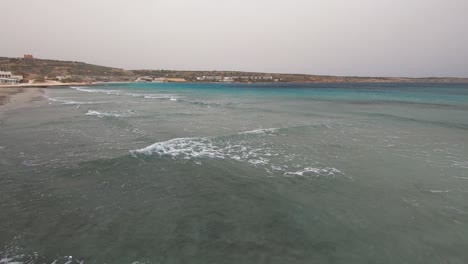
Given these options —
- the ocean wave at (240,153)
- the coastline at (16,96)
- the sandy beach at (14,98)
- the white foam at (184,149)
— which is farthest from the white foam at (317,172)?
the sandy beach at (14,98)

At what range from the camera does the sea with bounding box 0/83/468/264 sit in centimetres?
785

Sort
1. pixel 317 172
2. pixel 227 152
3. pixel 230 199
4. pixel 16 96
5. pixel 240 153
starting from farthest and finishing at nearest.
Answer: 1. pixel 16 96
2. pixel 227 152
3. pixel 240 153
4. pixel 317 172
5. pixel 230 199

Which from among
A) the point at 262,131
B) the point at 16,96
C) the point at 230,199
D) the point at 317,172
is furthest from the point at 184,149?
the point at 16,96

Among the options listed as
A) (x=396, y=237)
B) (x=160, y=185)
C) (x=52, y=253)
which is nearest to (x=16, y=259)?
(x=52, y=253)

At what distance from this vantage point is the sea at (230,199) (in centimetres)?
785

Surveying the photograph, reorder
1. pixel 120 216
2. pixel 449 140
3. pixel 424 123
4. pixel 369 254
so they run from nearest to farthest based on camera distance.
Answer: pixel 369 254, pixel 120 216, pixel 449 140, pixel 424 123

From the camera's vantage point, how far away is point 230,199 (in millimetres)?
11016

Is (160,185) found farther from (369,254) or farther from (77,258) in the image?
(369,254)

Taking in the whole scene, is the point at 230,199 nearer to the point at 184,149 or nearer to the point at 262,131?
the point at 184,149

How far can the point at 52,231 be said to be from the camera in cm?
851

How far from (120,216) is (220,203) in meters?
3.66

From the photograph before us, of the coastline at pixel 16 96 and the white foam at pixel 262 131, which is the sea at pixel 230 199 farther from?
the coastline at pixel 16 96

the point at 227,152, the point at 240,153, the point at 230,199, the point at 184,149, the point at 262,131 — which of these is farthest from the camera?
the point at 262,131

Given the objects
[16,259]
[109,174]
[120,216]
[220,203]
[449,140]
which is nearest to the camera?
[16,259]
